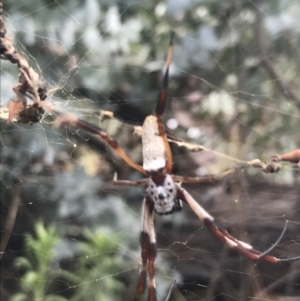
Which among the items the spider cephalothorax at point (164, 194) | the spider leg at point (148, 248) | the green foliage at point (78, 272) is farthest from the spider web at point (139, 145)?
the spider cephalothorax at point (164, 194)

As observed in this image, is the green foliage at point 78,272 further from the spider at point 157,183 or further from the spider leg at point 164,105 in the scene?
the spider leg at point 164,105

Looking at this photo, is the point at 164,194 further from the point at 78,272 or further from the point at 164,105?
the point at 78,272

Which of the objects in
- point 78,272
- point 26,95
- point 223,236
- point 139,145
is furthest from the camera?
point 139,145

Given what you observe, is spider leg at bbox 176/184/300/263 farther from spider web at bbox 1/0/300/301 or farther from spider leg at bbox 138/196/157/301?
spider web at bbox 1/0/300/301

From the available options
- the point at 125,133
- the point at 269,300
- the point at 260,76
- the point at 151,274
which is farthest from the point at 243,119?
the point at 151,274

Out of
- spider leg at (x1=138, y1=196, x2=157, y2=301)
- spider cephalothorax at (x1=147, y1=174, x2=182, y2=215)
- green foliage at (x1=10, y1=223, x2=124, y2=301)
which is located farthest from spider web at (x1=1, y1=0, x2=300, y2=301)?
spider cephalothorax at (x1=147, y1=174, x2=182, y2=215)

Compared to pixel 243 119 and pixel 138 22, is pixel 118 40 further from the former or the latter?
pixel 243 119

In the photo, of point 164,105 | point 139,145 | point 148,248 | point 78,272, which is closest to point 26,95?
point 164,105
